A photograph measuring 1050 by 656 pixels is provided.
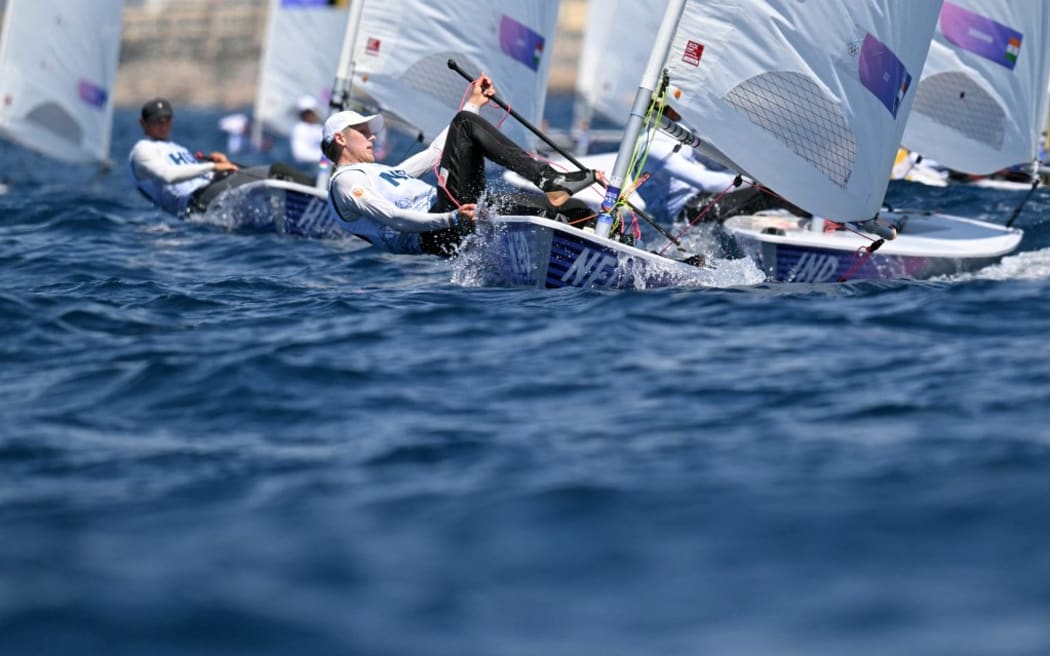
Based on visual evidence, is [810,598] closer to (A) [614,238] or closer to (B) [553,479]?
(B) [553,479]

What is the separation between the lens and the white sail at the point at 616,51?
19469 millimetres

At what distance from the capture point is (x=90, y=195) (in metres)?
16.8

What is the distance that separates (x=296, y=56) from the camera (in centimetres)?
2164

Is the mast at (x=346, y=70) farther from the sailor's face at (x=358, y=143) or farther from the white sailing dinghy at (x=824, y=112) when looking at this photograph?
the white sailing dinghy at (x=824, y=112)

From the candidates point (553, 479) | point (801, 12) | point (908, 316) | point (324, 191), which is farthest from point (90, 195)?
point (553, 479)

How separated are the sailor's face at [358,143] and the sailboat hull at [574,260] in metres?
1.36

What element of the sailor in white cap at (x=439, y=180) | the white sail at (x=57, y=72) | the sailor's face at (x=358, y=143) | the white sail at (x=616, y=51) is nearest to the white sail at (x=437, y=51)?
the sailor in white cap at (x=439, y=180)

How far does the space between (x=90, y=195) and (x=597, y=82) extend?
7.57 metres

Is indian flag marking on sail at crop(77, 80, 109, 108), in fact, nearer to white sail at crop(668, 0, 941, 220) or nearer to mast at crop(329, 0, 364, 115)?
mast at crop(329, 0, 364, 115)

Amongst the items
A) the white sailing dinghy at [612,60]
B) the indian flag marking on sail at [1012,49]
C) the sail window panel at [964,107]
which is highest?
the indian flag marking on sail at [1012,49]

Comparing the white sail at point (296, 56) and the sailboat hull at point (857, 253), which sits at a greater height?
the sailboat hull at point (857, 253)

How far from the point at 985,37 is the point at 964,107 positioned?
603mm

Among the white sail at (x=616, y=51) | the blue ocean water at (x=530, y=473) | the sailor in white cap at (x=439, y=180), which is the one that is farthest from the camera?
the white sail at (x=616, y=51)

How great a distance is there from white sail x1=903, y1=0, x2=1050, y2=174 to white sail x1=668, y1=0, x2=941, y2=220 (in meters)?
3.29
